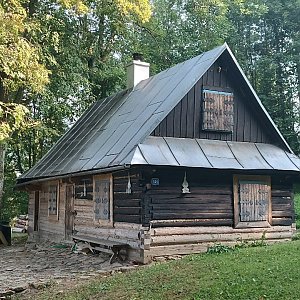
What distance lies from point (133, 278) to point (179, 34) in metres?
23.0

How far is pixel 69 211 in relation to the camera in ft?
51.1

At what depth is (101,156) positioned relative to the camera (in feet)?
42.4

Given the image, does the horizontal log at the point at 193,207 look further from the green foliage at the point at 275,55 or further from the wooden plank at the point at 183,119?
the green foliage at the point at 275,55

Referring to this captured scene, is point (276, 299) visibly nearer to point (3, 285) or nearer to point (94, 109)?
point (3, 285)

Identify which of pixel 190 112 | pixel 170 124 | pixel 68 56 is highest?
pixel 68 56

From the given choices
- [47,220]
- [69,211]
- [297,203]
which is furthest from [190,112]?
[297,203]

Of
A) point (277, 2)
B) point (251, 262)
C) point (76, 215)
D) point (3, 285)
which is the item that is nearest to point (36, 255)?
point (76, 215)

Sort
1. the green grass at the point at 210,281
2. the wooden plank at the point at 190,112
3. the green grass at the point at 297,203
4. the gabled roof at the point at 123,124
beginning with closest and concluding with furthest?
the green grass at the point at 210,281 < the gabled roof at the point at 123,124 < the wooden plank at the point at 190,112 < the green grass at the point at 297,203

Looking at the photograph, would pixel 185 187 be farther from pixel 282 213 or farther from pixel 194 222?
pixel 282 213

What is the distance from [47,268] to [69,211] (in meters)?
3.92

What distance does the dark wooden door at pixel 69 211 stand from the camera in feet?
50.3

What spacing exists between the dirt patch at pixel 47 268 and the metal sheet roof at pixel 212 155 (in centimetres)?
251

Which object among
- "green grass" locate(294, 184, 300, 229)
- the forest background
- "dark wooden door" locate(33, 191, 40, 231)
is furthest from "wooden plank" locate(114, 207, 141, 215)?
"green grass" locate(294, 184, 300, 229)

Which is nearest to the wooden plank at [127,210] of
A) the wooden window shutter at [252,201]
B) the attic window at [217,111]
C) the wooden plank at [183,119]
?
the wooden plank at [183,119]
